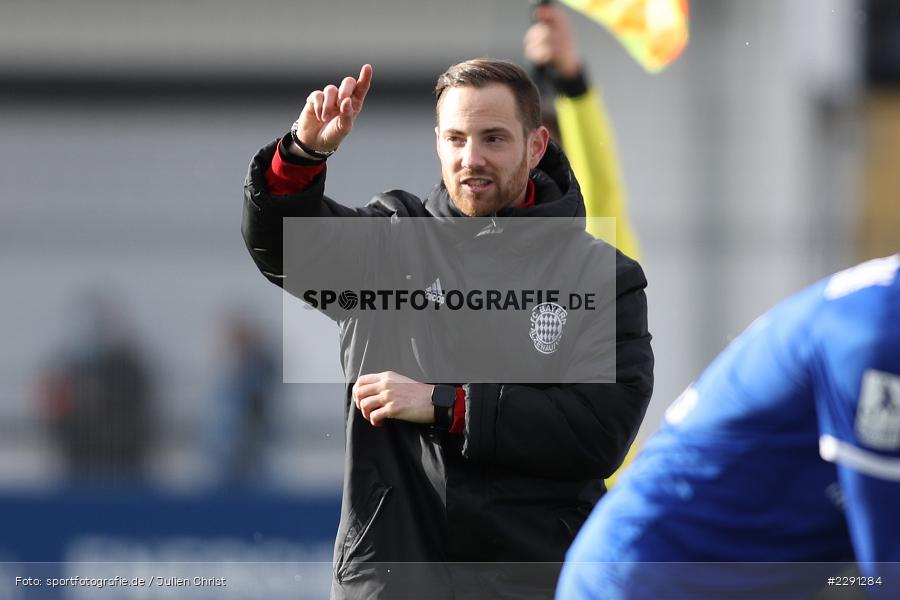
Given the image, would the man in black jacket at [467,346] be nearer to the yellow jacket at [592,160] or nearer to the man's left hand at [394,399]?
the man's left hand at [394,399]

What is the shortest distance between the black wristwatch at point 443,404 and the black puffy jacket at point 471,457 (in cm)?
4

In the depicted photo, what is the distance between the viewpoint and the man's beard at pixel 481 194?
2967 millimetres

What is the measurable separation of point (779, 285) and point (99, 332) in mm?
4970

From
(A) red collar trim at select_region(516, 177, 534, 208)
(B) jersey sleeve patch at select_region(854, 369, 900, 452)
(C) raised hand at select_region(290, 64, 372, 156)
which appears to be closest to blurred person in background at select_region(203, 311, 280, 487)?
(A) red collar trim at select_region(516, 177, 534, 208)

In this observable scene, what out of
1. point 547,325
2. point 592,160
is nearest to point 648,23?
point 592,160

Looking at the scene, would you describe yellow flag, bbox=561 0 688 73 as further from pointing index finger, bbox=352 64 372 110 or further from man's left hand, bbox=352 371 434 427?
man's left hand, bbox=352 371 434 427

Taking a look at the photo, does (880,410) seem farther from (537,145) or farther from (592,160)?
(592,160)

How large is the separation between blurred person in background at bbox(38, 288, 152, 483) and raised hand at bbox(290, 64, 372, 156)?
5.94m

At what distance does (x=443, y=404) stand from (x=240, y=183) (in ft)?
24.9

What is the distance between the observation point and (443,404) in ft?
9.18

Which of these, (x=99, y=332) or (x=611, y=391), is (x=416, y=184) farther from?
(x=611, y=391)

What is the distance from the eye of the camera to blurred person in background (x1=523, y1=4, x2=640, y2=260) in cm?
392

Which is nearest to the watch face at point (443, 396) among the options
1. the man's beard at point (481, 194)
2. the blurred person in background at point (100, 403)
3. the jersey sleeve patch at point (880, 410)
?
the man's beard at point (481, 194)

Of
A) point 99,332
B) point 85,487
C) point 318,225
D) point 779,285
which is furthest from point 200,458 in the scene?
point 318,225
